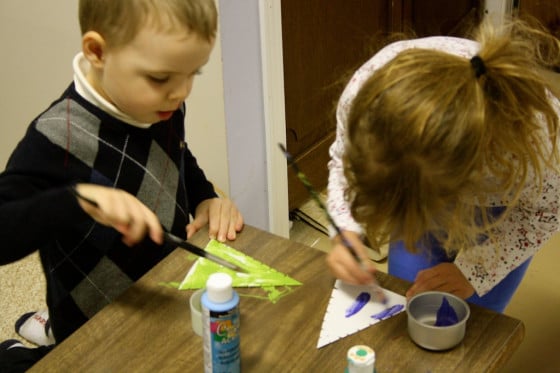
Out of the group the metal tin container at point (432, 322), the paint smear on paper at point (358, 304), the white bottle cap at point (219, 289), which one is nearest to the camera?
the white bottle cap at point (219, 289)

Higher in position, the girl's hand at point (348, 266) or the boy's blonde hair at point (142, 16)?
the boy's blonde hair at point (142, 16)

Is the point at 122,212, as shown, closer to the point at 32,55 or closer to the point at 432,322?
the point at 432,322

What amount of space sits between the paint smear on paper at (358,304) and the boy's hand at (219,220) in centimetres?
27

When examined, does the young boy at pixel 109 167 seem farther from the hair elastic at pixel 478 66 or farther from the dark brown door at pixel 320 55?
the dark brown door at pixel 320 55

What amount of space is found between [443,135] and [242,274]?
1.45 ft

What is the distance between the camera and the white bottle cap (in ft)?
2.76

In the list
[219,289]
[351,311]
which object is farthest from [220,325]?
[351,311]

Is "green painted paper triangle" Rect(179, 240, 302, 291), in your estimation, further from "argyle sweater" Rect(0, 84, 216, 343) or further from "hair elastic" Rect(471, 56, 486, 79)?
"hair elastic" Rect(471, 56, 486, 79)

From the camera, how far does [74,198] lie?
3.25 ft

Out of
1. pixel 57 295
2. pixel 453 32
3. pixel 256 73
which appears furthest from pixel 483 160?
pixel 453 32

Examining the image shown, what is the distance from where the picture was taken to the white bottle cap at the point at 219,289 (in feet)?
2.76

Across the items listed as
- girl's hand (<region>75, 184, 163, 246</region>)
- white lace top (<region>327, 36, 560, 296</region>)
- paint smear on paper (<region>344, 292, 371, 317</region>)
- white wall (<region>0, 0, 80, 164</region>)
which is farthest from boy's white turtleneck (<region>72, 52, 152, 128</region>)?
Result: white wall (<region>0, 0, 80, 164</region>)

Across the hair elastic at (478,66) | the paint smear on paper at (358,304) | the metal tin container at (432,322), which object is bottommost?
the paint smear on paper at (358,304)

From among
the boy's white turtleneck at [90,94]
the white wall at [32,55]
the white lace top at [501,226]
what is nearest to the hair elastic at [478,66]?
the white lace top at [501,226]
